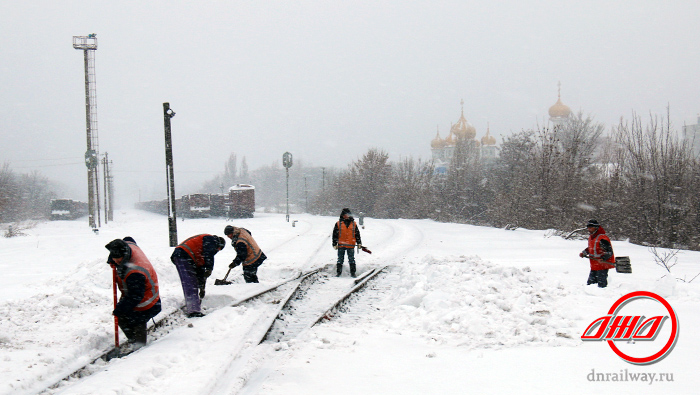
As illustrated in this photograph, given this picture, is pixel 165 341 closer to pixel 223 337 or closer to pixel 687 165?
pixel 223 337

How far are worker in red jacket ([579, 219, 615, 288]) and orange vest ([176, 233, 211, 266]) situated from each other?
684 centimetres

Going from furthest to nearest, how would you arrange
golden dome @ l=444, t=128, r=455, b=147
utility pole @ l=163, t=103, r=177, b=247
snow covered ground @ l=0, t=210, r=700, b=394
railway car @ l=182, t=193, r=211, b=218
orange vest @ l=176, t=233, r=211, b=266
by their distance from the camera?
golden dome @ l=444, t=128, r=455, b=147
railway car @ l=182, t=193, r=211, b=218
utility pole @ l=163, t=103, r=177, b=247
orange vest @ l=176, t=233, r=211, b=266
snow covered ground @ l=0, t=210, r=700, b=394

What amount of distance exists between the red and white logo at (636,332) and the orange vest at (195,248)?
5.81 metres

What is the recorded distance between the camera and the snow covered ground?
4715 mm

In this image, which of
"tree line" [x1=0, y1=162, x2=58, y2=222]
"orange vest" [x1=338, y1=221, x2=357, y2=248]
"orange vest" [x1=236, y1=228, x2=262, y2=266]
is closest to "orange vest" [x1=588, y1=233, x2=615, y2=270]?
"orange vest" [x1=338, y1=221, x2=357, y2=248]

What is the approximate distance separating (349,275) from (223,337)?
633 cm

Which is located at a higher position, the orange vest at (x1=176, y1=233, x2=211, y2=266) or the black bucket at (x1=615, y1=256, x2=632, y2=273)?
the orange vest at (x1=176, y1=233, x2=211, y2=266)

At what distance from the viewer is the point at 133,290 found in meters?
6.11

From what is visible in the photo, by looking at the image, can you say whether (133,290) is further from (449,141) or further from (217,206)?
(449,141)

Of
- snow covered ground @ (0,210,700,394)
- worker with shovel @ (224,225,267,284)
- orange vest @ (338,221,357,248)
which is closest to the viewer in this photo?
snow covered ground @ (0,210,700,394)

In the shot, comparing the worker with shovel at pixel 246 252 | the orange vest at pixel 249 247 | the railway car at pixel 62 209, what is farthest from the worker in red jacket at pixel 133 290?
the railway car at pixel 62 209

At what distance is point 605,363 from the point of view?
490 centimetres

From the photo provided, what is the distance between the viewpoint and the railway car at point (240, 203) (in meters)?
43.2

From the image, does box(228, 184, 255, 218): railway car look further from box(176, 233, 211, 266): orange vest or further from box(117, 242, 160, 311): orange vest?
box(117, 242, 160, 311): orange vest
